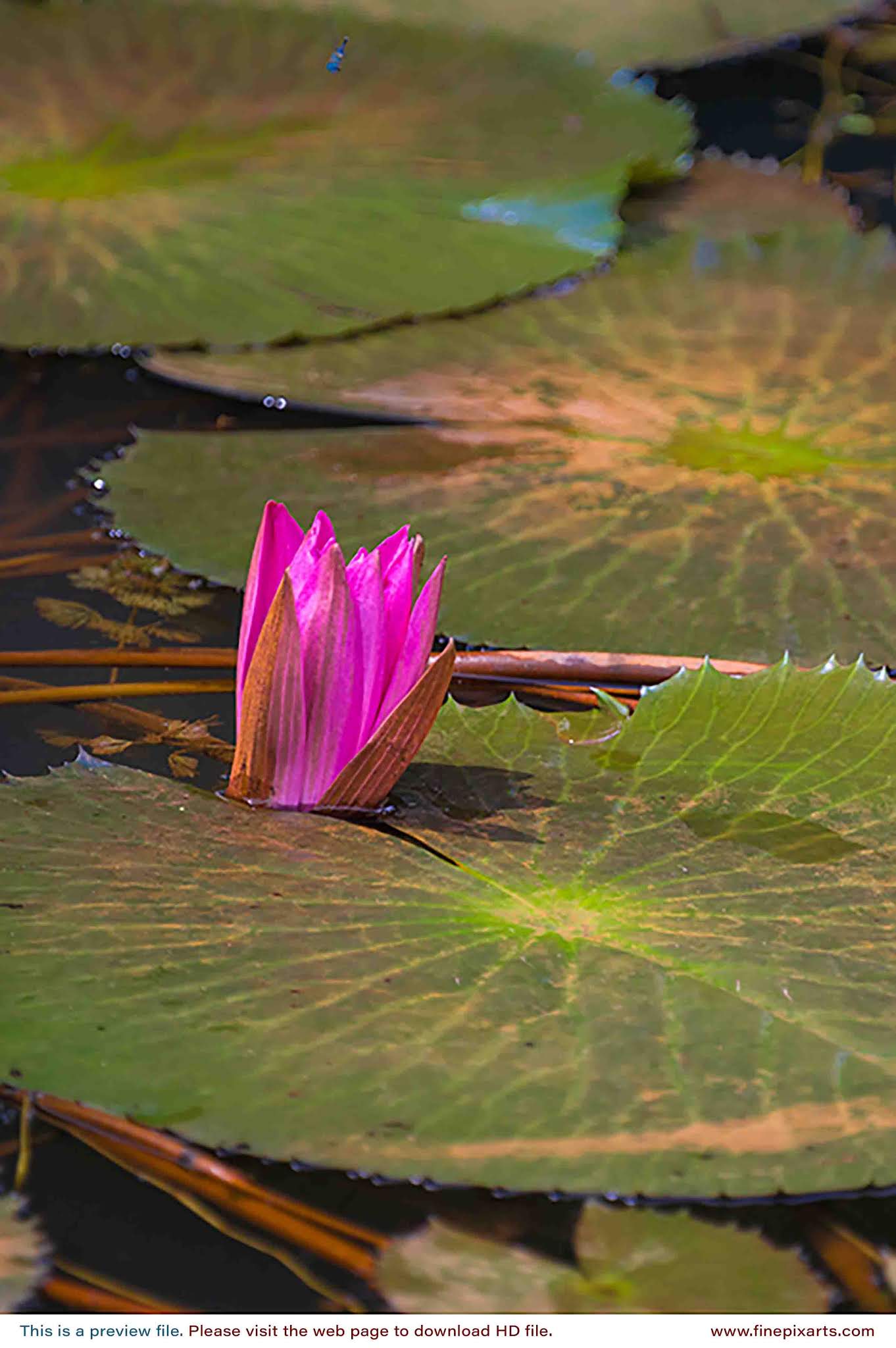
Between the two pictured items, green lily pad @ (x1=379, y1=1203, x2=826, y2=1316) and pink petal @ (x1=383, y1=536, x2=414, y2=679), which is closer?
green lily pad @ (x1=379, y1=1203, x2=826, y2=1316)

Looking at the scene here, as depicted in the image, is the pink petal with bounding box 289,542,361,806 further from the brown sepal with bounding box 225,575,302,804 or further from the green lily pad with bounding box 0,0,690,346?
the green lily pad with bounding box 0,0,690,346

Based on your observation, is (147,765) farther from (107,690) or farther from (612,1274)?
(612,1274)

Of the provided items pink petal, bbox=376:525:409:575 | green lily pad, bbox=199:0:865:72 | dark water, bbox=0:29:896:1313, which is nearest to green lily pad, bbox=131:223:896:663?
dark water, bbox=0:29:896:1313

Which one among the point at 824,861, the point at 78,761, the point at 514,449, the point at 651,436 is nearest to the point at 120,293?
the point at 514,449
